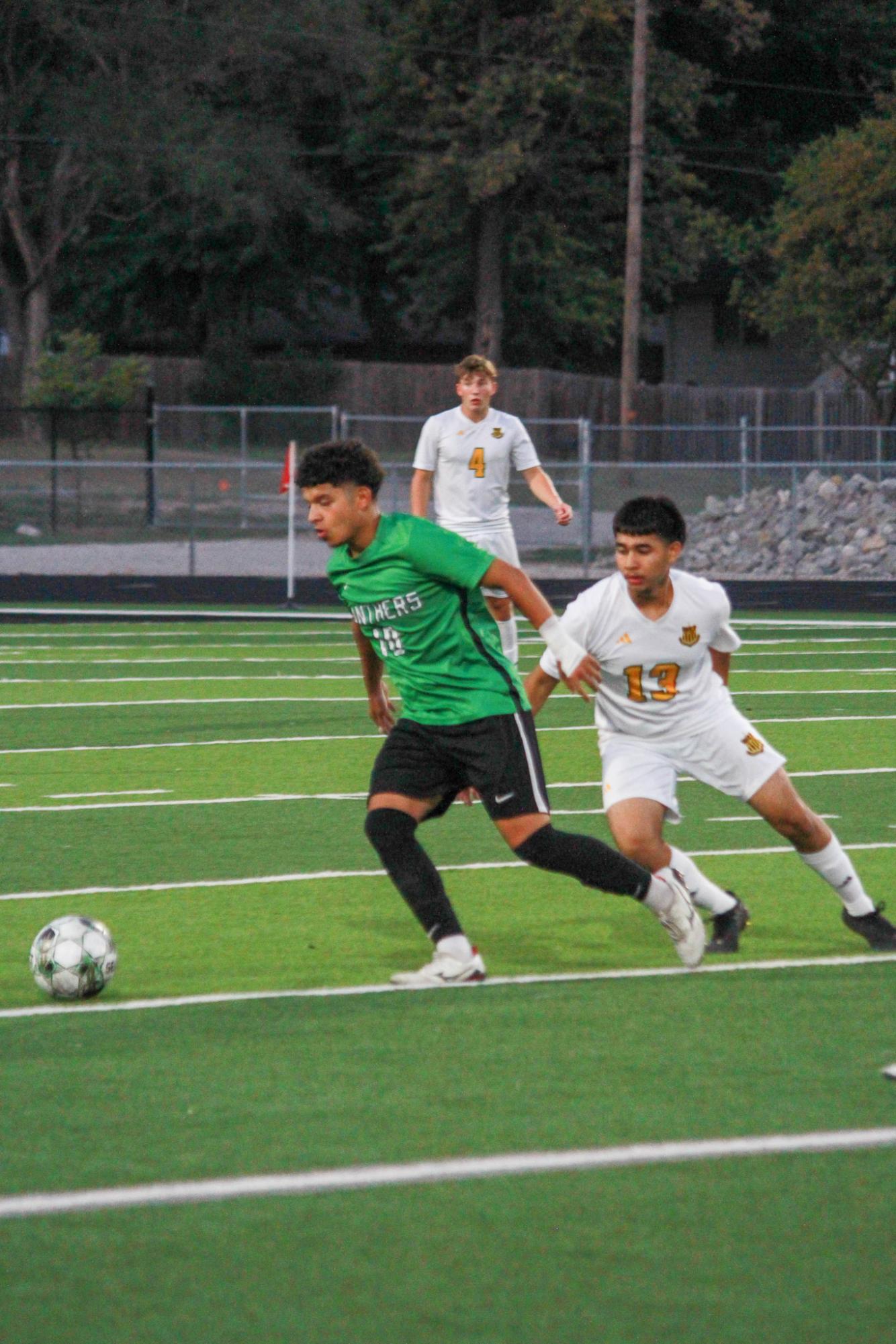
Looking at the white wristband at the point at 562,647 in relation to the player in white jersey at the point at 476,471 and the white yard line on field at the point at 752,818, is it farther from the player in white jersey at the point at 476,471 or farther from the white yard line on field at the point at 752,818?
the player in white jersey at the point at 476,471

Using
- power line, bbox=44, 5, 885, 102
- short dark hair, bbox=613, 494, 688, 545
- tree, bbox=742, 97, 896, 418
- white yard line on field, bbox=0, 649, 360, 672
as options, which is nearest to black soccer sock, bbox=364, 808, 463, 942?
short dark hair, bbox=613, 494, 688, 545

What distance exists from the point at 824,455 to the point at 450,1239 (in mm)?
46009

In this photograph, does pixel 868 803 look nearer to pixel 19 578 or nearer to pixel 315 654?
pixel 315 654

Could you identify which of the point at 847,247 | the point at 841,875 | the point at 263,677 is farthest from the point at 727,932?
the point at 847,247

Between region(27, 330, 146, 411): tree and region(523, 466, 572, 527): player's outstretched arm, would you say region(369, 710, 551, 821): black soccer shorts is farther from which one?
region(27, 330, 146, 411): tree

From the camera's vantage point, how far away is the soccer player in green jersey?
248 inches

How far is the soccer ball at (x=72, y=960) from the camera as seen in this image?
622 centimetres

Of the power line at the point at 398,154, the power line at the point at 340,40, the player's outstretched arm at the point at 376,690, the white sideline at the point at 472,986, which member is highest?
the power line at the point at 340,40

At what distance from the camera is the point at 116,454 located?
169 ft

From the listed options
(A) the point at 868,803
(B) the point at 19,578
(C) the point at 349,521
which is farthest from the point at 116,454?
(C) the point at 349,521

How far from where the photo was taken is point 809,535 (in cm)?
2872

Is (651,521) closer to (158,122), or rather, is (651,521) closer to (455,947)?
(455,947)

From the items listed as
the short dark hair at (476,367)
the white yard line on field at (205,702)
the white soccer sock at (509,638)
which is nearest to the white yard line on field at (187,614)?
the white yard line on field at (205,702)

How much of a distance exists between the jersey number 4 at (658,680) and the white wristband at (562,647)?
0.48 meters
